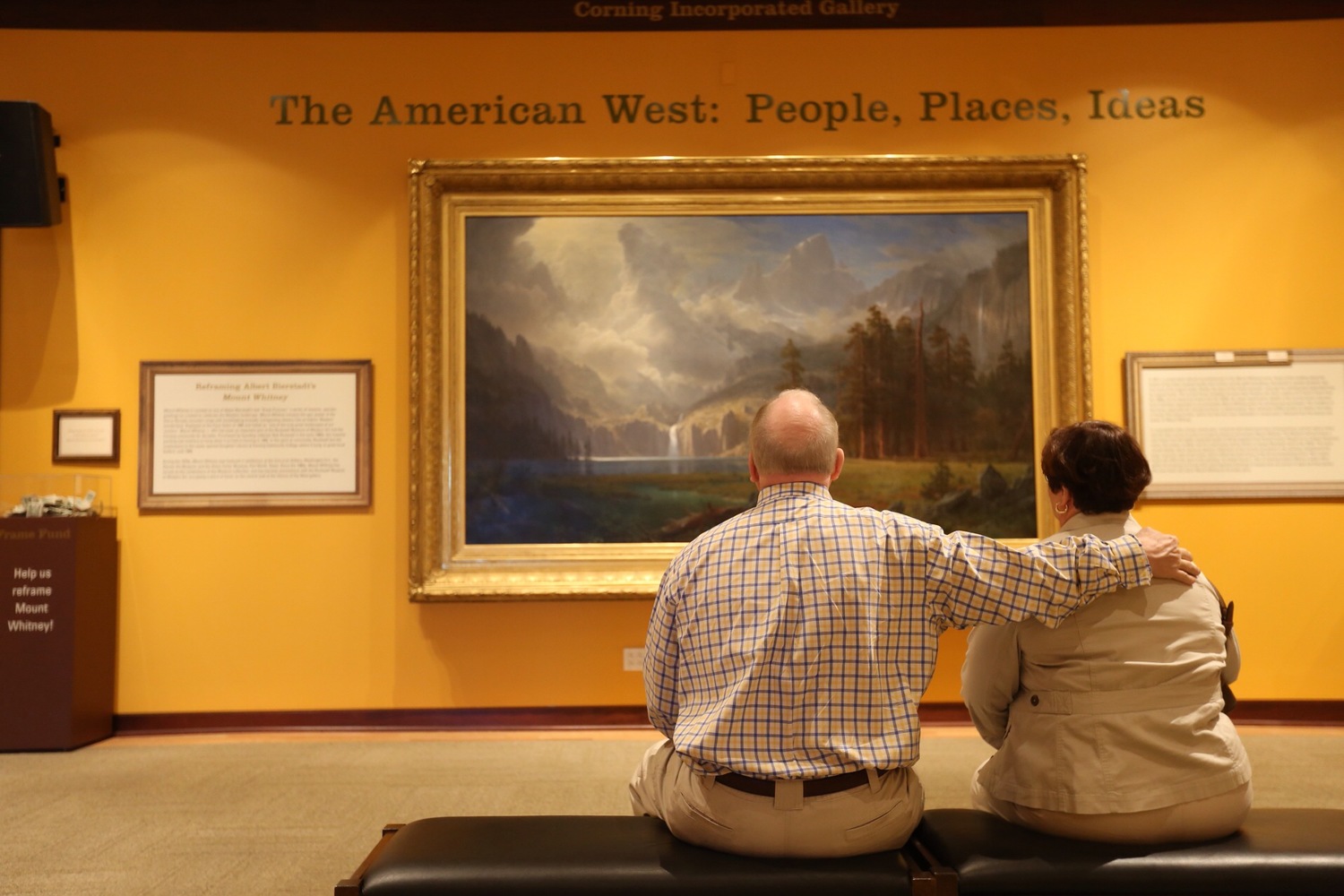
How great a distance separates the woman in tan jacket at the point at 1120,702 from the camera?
6.39ft

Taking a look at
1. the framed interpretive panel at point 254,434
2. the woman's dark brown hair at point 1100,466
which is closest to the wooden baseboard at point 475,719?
the framed interpretive panel at point 254,434

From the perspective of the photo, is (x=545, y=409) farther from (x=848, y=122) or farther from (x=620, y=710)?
(x=848, y=122)

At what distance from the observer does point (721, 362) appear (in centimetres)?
526

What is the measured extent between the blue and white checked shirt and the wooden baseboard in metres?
3.27

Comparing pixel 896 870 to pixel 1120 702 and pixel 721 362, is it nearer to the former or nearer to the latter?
pixel 1120 702

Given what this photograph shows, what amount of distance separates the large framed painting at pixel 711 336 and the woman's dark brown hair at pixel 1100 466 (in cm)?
311

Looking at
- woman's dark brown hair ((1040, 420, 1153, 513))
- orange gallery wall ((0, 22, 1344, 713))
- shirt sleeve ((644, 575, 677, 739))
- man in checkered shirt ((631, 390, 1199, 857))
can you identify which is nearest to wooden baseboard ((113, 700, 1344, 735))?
orange gallery wall ((0, 22, 1344, 713))

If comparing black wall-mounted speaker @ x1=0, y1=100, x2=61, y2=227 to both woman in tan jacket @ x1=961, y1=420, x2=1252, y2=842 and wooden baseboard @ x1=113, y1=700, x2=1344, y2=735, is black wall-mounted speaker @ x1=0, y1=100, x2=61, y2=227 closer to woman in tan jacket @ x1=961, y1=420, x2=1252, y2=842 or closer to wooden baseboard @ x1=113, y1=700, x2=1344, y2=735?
wooden baseboard @ x1=113, y1=700, x2=1344, y2=735

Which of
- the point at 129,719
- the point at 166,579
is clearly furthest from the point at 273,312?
the point at 129,719

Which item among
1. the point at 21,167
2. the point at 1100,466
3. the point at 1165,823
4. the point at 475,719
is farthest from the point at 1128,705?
the point at 21,167

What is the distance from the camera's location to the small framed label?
515 cm

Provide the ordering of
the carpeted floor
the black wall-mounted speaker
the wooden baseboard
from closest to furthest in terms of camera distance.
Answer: the carpeted floor → the black wall-mounted speaker → the wooden baseboard

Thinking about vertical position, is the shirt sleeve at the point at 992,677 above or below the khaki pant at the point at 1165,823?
above

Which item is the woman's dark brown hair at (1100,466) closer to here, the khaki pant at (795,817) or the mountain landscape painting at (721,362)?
the khaki pant at (795,817)
